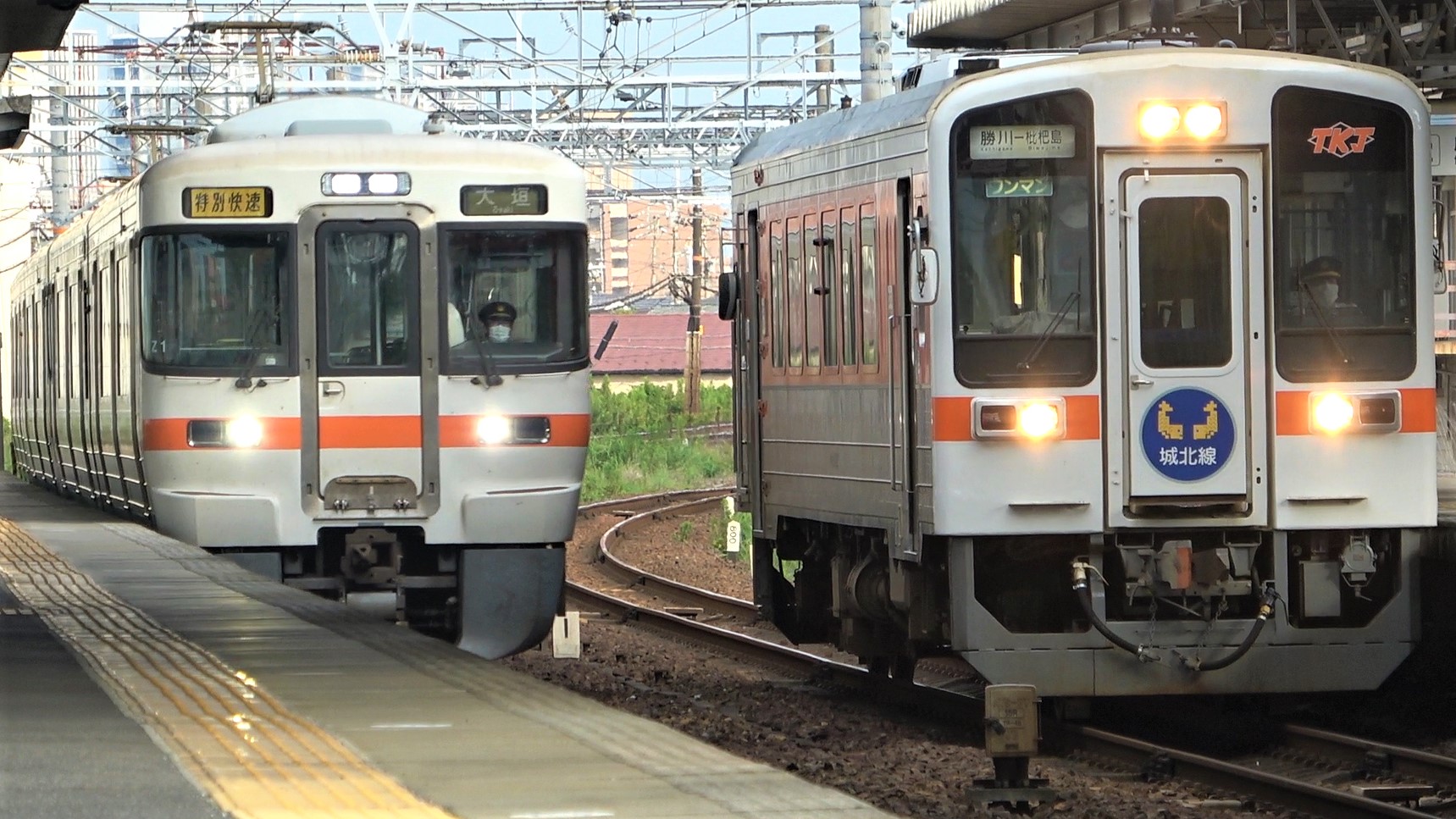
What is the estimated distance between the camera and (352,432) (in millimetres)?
13062

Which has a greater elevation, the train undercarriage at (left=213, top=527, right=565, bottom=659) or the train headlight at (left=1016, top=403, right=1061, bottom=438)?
the train headlight at (left=1016, top=403, right=1061, bottom=438)

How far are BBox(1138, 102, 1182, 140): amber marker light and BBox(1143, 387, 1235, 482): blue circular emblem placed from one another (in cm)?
116

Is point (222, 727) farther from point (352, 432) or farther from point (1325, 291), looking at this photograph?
point (1325, 291)

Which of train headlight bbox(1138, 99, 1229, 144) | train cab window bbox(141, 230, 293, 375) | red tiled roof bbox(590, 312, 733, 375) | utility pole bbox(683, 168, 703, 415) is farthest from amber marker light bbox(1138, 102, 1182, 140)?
red tiled roof bbox(590, 312, 733, 375)

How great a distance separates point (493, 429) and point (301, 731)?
5.44m

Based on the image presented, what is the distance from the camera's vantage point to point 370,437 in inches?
516

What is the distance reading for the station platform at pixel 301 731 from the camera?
6.41 m

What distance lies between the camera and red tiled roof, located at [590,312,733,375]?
84188mm

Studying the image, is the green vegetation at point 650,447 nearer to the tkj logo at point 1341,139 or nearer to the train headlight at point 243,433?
the train headlight at point 243,433

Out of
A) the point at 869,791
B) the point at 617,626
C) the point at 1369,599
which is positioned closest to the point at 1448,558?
the point at 1369,599

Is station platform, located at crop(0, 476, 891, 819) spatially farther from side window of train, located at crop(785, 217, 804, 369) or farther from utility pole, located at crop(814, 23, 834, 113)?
utility pole, located at crop(814, 23, 834, 113)

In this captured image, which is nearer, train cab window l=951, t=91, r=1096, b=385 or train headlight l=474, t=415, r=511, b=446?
train cab window l=951, t=91, r=1096, b=385

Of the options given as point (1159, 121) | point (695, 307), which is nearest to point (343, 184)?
point (1159, 121)

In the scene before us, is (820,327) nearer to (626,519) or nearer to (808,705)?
(808,705)
